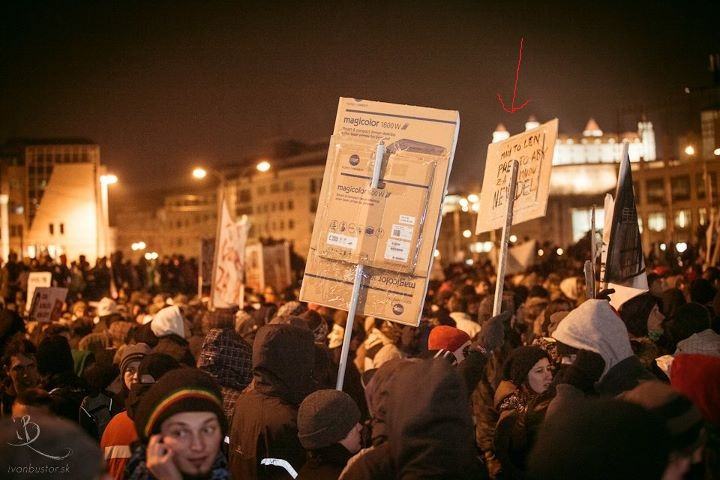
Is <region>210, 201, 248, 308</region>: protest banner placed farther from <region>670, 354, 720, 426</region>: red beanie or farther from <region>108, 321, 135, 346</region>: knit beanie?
<region>670, 354, 720, 426</region>: red beanie

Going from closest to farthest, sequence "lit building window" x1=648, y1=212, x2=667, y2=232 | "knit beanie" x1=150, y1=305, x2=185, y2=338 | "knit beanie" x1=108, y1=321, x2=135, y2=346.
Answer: "knit beanie" x1=150, y1=305, x2=185, y2=338
"knit beanie" x1=108, y1=321, x2=135, y2=346
"lit building window" x1=648, y1=212, x2=667, y2=232

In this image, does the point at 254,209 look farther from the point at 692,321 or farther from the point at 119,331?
the point at 692,321

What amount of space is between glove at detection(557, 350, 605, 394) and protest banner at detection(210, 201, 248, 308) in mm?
10152

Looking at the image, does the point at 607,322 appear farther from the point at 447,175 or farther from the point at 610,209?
the point at 610,209

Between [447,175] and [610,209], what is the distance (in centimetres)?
362

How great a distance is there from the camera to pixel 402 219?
6.10 m

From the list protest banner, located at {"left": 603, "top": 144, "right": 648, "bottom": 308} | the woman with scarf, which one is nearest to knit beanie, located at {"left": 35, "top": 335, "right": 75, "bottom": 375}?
the woman with scarf

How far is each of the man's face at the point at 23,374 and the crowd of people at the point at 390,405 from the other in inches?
0.7

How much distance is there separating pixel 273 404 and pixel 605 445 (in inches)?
119

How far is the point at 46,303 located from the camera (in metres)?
14.6

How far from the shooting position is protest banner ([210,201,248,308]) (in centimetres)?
1430

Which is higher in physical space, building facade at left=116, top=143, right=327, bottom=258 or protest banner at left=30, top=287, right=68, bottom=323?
building facade at left=116, top=143, right=327, bottom=258

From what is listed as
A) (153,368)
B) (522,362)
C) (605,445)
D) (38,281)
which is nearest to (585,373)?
(522,362)

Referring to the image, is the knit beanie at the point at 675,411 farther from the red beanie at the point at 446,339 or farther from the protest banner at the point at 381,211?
the red beanie at the point at 446,339
